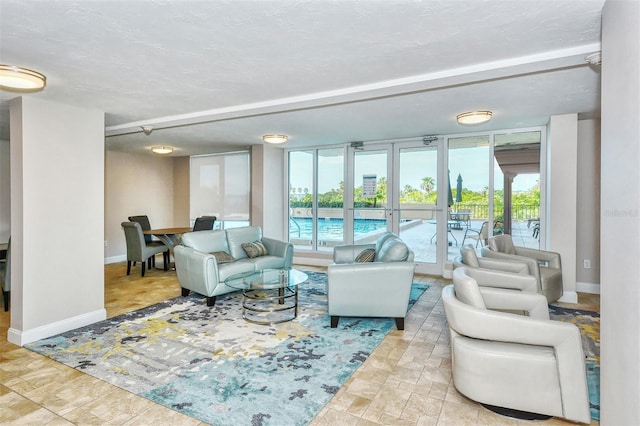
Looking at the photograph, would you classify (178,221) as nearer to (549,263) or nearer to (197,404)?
(197,404)

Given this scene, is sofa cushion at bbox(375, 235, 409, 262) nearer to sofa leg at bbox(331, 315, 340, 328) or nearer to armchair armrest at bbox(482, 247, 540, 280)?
sofa leg at bbox(331, 315, 340, 328)

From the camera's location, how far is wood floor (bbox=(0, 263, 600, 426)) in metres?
2.09

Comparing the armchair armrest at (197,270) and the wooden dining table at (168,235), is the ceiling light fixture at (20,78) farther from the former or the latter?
the wooden dining table at (168,235)

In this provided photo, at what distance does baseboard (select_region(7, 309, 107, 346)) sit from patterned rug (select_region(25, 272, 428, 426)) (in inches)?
3.2

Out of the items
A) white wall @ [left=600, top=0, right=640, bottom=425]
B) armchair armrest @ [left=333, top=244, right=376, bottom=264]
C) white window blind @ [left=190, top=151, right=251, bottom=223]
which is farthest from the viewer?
white window blind @ [left=190, top=151, right=251, bottom=223]

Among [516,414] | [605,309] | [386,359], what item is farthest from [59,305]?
[605,309]

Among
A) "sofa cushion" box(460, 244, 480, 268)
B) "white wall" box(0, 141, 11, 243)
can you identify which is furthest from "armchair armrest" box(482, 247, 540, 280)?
"white wall" box(0, 141, 11, 243)

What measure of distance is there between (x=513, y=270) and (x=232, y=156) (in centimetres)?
612

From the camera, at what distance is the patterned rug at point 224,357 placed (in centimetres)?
226

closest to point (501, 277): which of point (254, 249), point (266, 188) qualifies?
point (254, 249)

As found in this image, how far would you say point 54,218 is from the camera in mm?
3426

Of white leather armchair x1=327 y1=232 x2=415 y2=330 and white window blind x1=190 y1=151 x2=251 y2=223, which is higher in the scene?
white window blind x1=190 y1=151 x2=251 y2=223

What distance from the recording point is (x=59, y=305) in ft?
11.5

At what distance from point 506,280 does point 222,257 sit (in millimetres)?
3395
